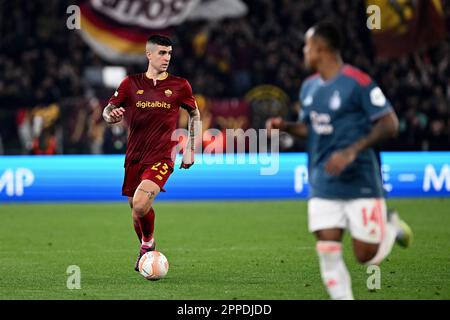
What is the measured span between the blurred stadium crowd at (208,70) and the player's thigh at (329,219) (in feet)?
48.1

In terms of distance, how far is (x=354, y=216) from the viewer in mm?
7797

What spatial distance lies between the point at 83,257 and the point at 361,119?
583 cm

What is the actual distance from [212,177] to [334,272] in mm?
13189

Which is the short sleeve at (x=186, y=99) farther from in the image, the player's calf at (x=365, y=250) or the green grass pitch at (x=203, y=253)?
the player's calf at (x=365, y=250)

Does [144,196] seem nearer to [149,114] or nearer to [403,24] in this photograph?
[149,114]

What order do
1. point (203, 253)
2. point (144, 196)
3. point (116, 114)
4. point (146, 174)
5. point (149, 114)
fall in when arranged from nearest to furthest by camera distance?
point (116, 114)
point (144, 196)
point (146, 174)
point (149, 114)
point (203, 253)

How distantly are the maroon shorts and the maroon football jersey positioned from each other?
56mm

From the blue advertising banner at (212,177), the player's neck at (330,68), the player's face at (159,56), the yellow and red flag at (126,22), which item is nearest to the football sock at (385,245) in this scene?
the player's neck at (330,68)

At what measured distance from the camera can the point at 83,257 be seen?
12844mm

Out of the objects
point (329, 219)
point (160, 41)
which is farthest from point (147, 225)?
point (329, 219)

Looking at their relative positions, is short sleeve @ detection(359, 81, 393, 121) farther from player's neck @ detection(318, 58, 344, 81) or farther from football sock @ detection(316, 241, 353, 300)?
football sock @ detection(316, 241, 353, 300)

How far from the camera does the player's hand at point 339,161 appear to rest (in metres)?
7.48
